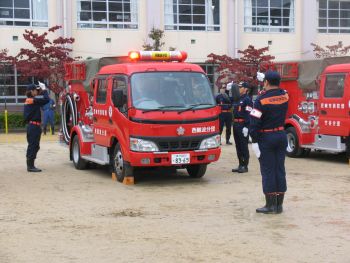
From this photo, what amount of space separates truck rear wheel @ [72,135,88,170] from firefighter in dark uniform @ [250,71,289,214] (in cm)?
573

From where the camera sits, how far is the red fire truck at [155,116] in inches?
402

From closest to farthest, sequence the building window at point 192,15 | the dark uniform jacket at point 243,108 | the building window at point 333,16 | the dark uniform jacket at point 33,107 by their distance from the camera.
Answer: the dark uniform jacket at point 243,108 < the dark uniform jacket at point 33,107 < the building window at point 192,15 < the building window at point 333,16

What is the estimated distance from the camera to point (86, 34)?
1089 inches

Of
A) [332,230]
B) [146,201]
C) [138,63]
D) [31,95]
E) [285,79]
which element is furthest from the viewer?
[285,79]

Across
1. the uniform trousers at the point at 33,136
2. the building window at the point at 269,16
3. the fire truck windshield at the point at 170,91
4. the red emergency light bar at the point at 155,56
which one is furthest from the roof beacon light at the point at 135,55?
the building window at the point at 269,16

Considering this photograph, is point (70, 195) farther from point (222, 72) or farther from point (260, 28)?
point (260, 28)

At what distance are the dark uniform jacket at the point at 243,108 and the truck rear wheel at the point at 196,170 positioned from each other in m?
1.34

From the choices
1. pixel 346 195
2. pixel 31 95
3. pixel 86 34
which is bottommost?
pixel 346 195

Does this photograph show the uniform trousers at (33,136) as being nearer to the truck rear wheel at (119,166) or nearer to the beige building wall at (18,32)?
the truck rear wheel at (119,166)

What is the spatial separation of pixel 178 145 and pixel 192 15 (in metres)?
20.3

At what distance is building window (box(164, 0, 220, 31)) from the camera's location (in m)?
29.1

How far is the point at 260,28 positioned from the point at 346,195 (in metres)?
22.4

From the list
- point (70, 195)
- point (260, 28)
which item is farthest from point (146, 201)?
point (260, 28)

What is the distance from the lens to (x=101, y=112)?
11.6 m
